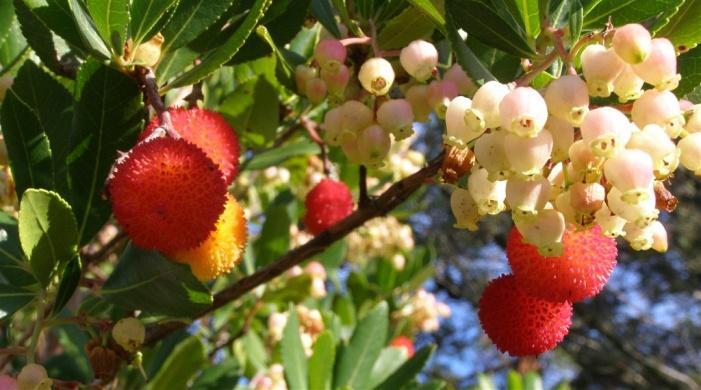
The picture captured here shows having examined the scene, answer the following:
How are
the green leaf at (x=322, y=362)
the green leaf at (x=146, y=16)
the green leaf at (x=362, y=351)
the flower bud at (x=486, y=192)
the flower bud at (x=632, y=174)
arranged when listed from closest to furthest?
the flower bud at (x=632, y=174), the flower bud at (x=486, y=192), the green leaf at (x=146, y=16), the green leaf at (x=322, y=362), the green leaf at (x=362, y=351)

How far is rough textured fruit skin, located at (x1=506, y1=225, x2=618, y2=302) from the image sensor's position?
93 centimetres

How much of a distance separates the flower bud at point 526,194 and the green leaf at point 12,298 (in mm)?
598

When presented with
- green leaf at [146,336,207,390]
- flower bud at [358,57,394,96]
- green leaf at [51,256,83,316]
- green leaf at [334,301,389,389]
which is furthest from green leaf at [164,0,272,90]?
green leaf at [334,301,389,389]

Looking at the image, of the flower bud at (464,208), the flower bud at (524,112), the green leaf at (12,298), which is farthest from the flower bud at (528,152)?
the green leaf at (12,298)

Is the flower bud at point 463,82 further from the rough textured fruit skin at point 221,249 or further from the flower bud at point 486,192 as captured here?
the rough textured fruit skin at point 221,249

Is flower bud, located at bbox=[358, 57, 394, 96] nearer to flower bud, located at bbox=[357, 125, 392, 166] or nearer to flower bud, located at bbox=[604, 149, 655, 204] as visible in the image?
flower bud, located at bbox=[357, 125, 392, 166]

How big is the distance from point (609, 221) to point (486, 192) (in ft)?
0.40

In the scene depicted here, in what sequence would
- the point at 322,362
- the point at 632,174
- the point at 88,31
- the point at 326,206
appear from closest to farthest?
the point at 632,174, the point at 88,31, the point at 326,206, the point at 322,362

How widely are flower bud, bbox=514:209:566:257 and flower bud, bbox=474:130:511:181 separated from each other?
0.19 ft

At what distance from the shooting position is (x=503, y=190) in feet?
2.86

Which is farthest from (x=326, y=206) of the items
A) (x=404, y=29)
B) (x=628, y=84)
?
(x=628, y=84)

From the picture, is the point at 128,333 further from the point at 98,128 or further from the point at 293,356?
the point at 293,356

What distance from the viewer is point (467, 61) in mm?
947

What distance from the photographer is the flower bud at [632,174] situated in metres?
0.75
